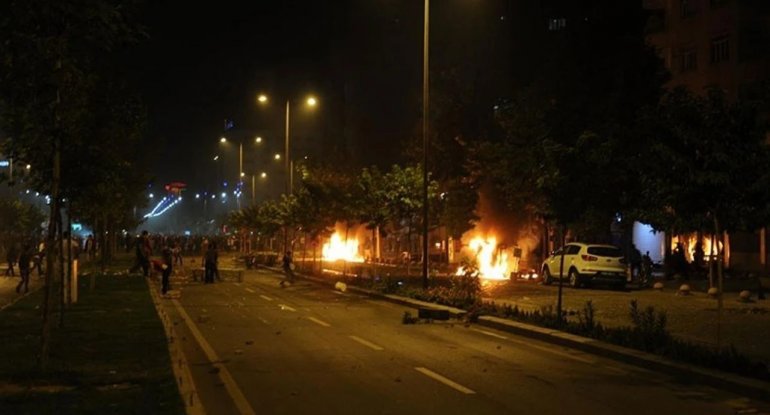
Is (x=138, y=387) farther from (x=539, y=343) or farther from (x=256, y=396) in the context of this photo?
(x=539, y=343)

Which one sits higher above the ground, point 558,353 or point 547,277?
point 547,277

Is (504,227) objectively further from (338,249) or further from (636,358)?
(636,358)

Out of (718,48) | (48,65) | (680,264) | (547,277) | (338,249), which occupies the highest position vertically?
(718,48)

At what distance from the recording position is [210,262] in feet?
120

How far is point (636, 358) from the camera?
13.9 metres

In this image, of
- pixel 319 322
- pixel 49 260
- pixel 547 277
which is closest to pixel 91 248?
pixel 547 277

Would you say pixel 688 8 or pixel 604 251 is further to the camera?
pixel 688 8

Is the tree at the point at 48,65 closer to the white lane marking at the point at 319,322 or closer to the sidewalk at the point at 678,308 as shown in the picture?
the white lane marking at the point at 319,322

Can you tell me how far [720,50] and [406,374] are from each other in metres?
39.5

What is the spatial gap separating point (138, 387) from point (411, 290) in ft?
60.3

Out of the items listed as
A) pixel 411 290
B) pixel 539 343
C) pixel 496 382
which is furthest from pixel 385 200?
pixel 496 382

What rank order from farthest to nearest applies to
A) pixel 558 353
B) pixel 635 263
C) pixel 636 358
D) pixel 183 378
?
pixel 635 263
pixel 558 353
pixel 636 358
pixel 183 378

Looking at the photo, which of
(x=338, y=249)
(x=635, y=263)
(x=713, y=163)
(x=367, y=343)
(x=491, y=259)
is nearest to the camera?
(x=713, y=163)

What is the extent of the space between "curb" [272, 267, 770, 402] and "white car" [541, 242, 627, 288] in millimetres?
12278
